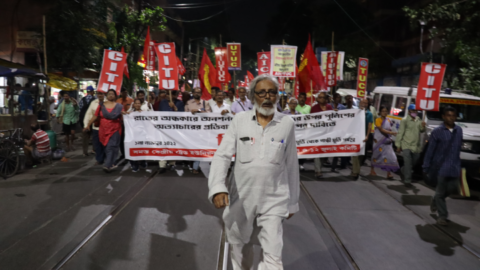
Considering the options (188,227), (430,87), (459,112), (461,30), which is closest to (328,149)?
(430,87)

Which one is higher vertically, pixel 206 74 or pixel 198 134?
pixel 206 74

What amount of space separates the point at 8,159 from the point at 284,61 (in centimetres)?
942

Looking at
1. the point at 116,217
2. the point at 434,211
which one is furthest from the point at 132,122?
the point at 434,211

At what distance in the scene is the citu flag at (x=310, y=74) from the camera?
44.4 ft

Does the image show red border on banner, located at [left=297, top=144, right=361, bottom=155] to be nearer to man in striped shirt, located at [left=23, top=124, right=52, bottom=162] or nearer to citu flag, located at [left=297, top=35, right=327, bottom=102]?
citu flag, located at [left=297, top=35, right=327, bottom=102]

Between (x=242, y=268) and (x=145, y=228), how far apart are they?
2379 mm

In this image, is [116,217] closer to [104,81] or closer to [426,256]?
[426,256]

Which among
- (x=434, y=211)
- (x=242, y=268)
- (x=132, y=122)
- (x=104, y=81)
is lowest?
(x=434, y=211)

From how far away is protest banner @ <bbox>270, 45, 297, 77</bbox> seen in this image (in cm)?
1475

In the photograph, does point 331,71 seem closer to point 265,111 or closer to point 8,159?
point 8,159

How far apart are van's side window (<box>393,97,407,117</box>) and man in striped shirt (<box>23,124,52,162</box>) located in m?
9.37

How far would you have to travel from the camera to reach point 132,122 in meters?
9.27

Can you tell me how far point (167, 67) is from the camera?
33.0ft

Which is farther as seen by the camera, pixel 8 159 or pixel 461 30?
pixel 461 30
